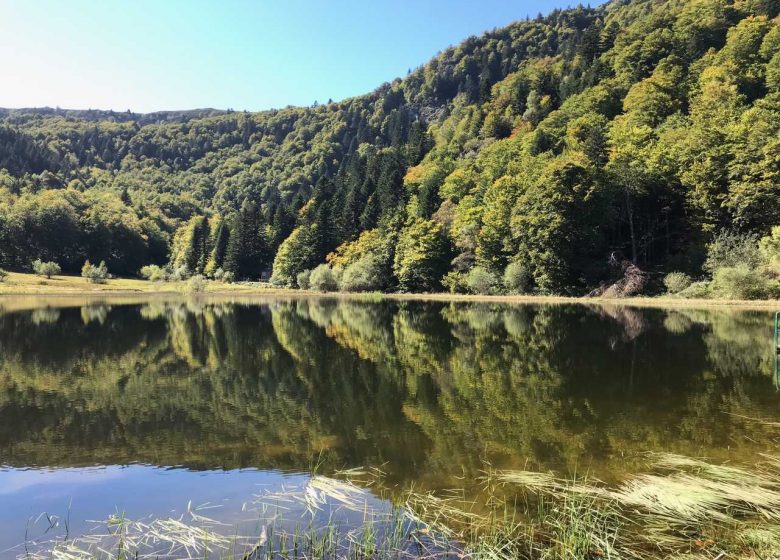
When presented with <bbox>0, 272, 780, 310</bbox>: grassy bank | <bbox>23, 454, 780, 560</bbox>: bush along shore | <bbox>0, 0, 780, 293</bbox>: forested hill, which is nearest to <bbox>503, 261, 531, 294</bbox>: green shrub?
<bbox>0, 0, 780, 293</bbox>: forested hill

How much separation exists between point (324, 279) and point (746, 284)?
2744 inches

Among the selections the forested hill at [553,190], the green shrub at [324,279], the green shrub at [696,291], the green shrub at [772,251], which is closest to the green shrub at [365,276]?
the forested hill at [553,190]

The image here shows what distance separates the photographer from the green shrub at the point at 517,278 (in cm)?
7088

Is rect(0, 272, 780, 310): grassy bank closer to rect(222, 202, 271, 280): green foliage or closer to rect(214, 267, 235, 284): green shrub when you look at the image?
rect(214, 267, 235, 284): green shrub

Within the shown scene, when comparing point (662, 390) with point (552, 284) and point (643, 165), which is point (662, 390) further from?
point (643, 165)

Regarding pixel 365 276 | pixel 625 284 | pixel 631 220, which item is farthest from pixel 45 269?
pixel 631 220

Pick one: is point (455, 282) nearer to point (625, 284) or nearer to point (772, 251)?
point (625, 284)

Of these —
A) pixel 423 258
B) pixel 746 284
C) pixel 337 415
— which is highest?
pixel 423 258

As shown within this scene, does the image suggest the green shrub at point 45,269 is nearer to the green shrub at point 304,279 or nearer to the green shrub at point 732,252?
the green shrub at point 304,279

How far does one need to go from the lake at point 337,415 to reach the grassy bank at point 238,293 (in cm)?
2717

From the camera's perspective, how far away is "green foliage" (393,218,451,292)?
286ft

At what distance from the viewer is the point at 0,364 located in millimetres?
22250

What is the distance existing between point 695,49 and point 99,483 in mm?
131007

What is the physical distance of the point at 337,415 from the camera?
44.5 feet
